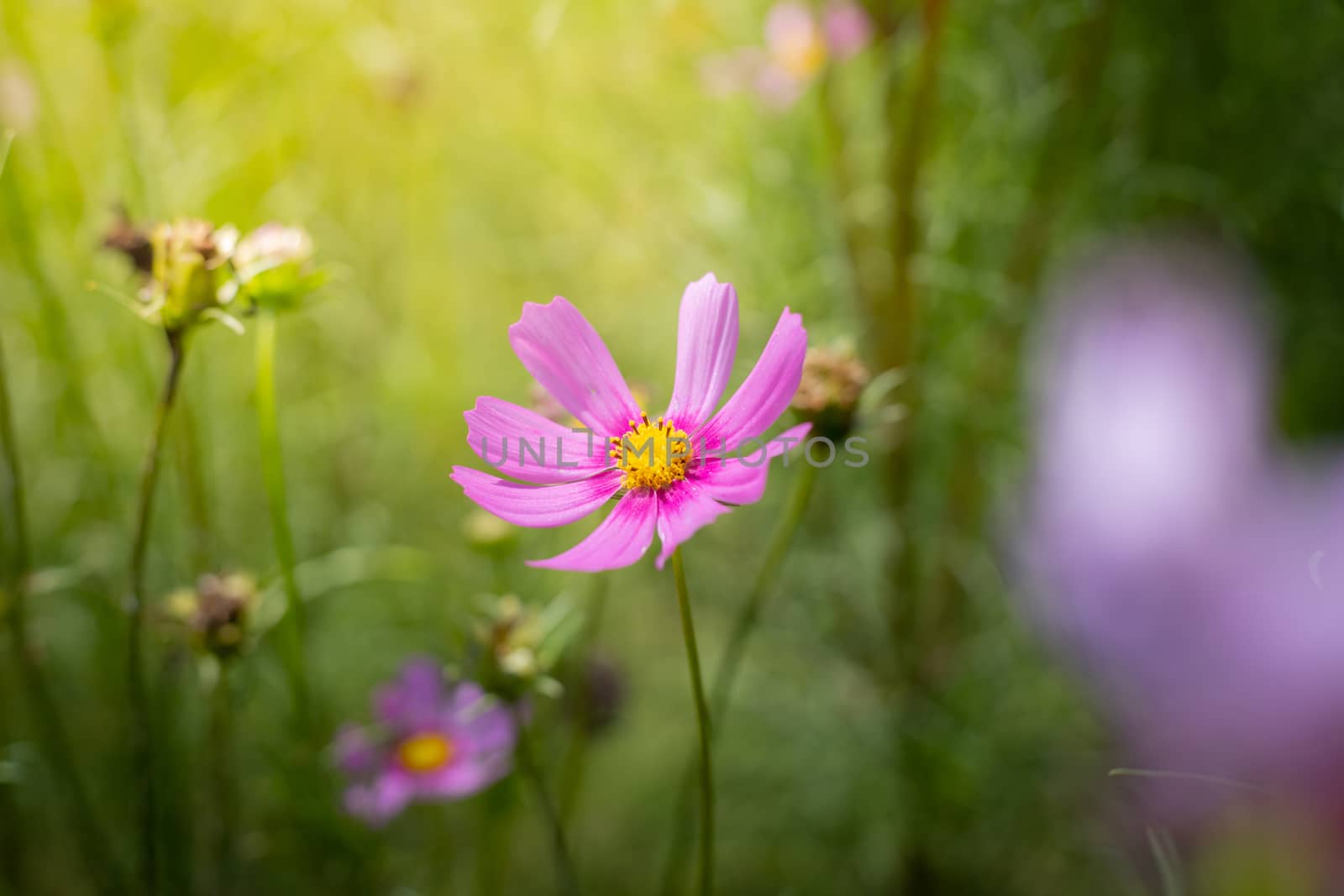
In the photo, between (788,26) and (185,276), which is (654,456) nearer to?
(185,276)

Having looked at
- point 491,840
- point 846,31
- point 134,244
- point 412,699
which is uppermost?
point 846,31

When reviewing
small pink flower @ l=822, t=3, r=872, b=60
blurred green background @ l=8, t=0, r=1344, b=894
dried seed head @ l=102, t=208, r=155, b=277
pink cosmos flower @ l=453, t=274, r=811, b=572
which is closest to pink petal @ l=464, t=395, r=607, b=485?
pink cosmos flower @ l=453, t=274, r=811, b=572

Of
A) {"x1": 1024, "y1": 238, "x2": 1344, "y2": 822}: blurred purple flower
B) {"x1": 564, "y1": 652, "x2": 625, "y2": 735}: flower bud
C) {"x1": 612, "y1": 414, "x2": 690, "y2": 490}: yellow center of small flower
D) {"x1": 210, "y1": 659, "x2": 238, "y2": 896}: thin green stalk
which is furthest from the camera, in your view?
{"x1": 564, "y1": 652, "x2": 625, "y2": 735}: flower bud

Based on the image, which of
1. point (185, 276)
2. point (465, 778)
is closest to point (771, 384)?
point (185, 276)

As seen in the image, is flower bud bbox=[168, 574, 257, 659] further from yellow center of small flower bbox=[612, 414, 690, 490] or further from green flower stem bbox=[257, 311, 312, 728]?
yellow center of small flower bbox=[612, 414, 690, 490]

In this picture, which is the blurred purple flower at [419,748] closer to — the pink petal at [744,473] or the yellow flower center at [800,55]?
the pink petal at [744,473]

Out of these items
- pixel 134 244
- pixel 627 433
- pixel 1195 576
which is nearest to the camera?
pixel 1195 576

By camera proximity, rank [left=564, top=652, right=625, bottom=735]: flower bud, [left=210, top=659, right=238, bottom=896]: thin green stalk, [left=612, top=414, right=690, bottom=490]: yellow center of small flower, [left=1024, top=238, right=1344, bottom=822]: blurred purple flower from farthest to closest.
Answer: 1. [left=564, top=652, right=625, bottom=735]: flower bud
2. [left=210, top=659, right=238, bottom=896]: thin green stalk
3. [left=612, top=414, right=690, bottom=490]: yellow center of small flower
4. [left=1024, top=238, right=1344, bottom=822]: blurred purple flower
